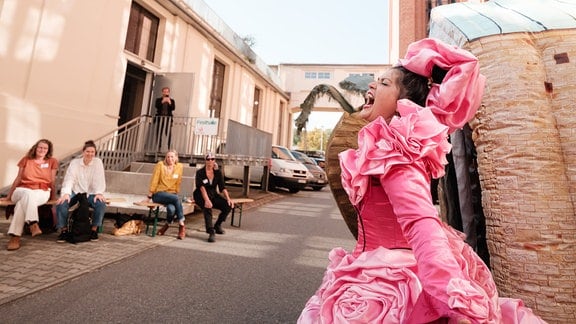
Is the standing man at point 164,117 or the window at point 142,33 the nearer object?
the standing man at point 164,117

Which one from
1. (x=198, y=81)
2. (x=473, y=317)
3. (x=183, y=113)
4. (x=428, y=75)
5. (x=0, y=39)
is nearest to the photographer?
(x=473, y=317)

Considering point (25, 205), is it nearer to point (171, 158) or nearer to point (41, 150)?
point (41, 150)

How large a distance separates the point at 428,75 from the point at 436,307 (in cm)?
86

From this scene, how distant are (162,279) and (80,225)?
84.2 inches

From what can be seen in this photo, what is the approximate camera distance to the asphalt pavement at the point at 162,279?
2.55 m

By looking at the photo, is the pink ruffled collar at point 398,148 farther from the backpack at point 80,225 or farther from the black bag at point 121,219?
the black bag at point 121,219

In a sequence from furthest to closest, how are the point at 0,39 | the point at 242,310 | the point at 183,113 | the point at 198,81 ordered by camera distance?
the point at 198,81, the point at 183,113, the point at 0,39, the point at 242,310

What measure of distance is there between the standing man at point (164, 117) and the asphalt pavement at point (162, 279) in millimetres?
3934

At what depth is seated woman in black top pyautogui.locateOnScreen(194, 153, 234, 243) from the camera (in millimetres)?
5629

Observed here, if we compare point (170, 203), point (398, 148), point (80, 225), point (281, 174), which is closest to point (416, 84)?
point (398, 148)

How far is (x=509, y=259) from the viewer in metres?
1.33

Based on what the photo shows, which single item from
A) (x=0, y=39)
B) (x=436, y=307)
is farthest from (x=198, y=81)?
(x=436, y=307)

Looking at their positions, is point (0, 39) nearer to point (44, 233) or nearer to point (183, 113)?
point (44, 233)

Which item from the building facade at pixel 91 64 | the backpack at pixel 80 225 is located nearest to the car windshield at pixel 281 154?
the building facade at pixel 91 64
